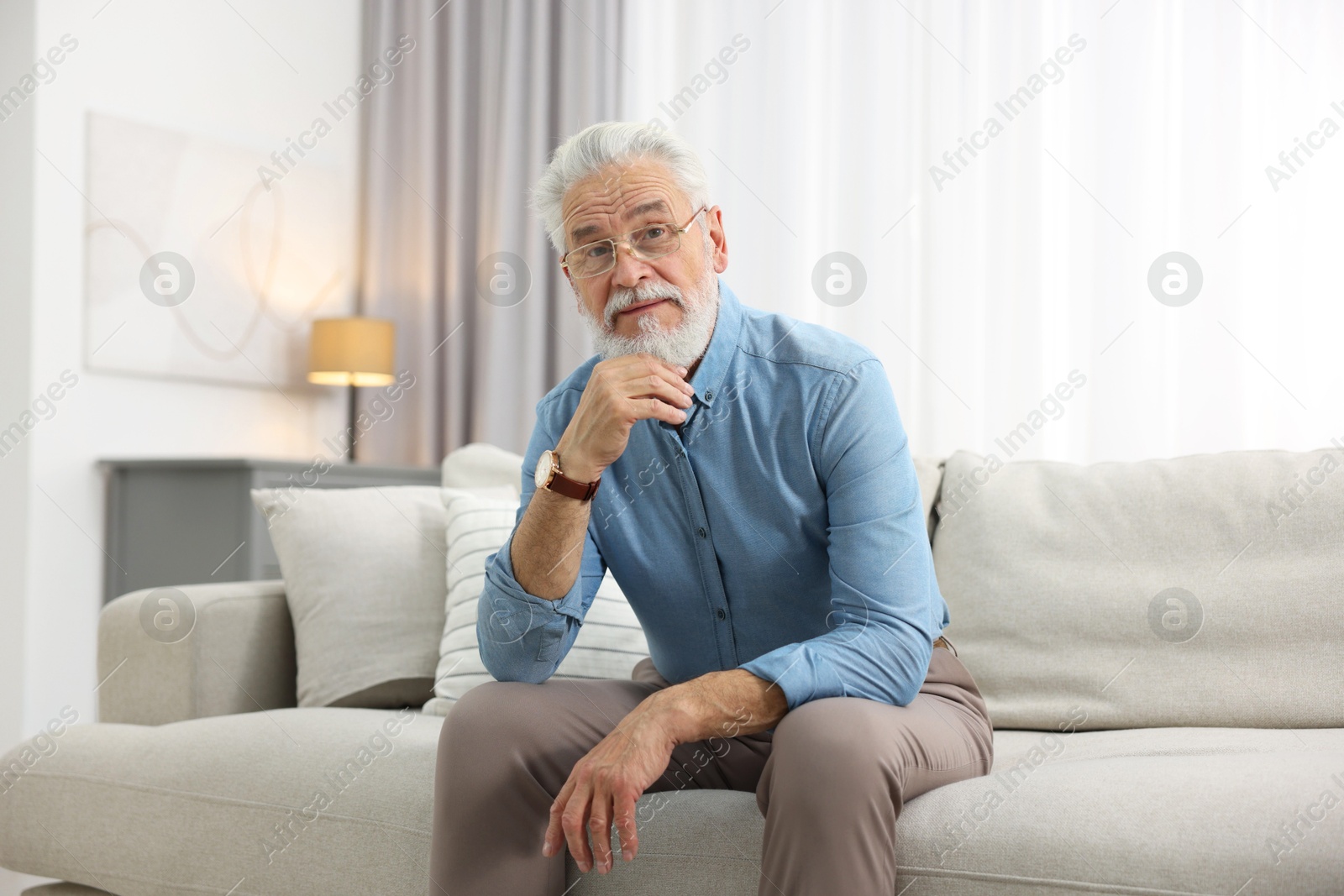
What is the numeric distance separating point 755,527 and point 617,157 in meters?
0.50

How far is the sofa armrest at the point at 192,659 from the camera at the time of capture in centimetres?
181

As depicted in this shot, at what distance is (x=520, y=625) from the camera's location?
1.31 metres

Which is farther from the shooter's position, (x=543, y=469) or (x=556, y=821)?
(x=543, y=469)

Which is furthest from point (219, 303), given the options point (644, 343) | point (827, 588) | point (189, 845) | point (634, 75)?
point (827, 588)

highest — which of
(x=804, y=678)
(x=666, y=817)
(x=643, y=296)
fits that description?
(x=643, y=296)

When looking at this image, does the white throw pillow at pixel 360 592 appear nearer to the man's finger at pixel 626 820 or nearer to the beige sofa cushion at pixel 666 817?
the beige sofa cushion at pixel 666 817

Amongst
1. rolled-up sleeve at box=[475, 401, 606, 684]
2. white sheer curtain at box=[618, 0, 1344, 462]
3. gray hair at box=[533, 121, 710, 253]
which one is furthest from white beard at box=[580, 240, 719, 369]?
white sheer curtain at box=[618, 0, 1344, 462]

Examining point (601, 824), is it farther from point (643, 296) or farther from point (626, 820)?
point (643, 296)

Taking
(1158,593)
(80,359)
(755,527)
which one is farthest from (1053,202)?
(80,359)

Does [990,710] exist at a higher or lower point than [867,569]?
lower

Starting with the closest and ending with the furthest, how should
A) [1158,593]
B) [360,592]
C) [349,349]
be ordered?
[1158,593], [360,592], [349,349]

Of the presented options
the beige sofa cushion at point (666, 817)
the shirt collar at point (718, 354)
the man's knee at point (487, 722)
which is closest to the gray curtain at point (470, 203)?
the beige sofa cushion at point (666, 817)

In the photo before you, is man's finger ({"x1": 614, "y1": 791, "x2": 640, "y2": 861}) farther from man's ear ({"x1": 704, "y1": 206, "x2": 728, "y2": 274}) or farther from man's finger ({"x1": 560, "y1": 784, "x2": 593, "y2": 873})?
man's ear ({"x1": 704, "y1": 206, "x2": 728, "y2": 274})

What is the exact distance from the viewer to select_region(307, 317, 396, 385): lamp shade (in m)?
3.33
